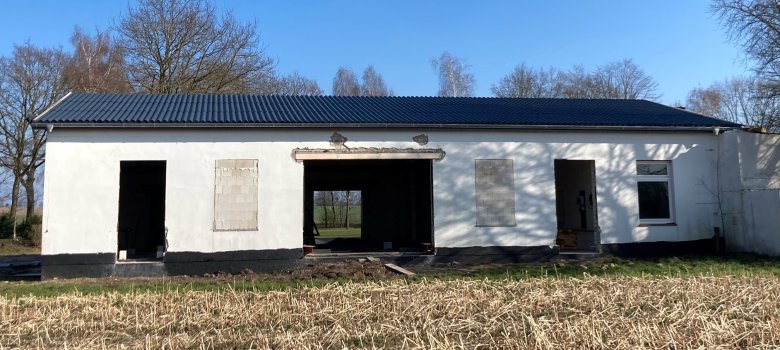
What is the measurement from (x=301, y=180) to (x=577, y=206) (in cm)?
906

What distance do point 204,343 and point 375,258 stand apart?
8.85 meters

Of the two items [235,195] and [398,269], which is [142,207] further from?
[398,269]

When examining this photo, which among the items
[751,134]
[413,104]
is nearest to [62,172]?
[413,104]

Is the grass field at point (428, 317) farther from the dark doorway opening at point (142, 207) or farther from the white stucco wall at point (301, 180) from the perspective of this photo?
the dark doorway opening at point (142, 207)

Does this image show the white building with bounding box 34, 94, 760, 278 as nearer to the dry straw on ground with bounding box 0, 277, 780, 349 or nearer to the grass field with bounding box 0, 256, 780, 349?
the grass field with bounding box 0, 256, 780, 349

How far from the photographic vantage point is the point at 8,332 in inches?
262

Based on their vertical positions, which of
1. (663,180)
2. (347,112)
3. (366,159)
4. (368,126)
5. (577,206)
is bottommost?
(577,206)

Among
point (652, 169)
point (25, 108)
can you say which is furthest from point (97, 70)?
point (652, 169)

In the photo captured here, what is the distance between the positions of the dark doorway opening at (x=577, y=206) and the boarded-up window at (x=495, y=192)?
2083mm

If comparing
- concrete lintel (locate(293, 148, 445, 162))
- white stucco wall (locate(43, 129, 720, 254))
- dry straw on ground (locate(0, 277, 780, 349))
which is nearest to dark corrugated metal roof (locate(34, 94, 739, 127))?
white stucco wall (locate(43, 129, 720, 254))

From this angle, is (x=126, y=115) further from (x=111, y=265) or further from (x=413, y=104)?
(x=413, y=104)

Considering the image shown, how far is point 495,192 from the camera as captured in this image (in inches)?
589

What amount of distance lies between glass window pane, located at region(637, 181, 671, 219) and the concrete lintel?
5.95 metres

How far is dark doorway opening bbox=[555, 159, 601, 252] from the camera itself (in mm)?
16156
